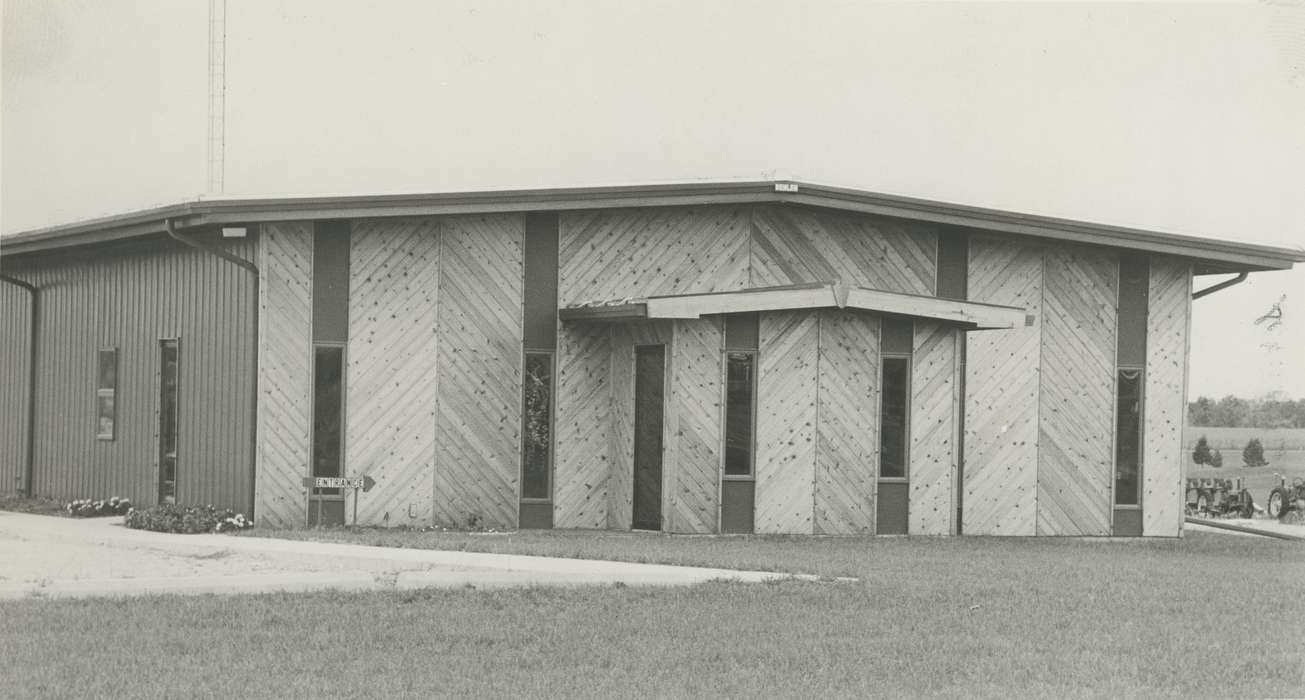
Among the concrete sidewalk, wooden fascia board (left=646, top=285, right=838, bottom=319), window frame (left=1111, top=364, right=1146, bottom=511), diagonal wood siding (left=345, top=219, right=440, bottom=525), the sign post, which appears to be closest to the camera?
the concrete sidewalk

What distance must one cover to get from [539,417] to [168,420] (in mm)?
4777

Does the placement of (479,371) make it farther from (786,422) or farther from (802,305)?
(802,305)

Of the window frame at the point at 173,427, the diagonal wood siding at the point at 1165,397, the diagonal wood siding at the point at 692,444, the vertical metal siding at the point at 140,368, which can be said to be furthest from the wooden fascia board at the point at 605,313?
the diagonal wood siding at the point at 1165,397

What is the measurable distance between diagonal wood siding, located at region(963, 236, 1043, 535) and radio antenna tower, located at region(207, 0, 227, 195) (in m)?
10.0

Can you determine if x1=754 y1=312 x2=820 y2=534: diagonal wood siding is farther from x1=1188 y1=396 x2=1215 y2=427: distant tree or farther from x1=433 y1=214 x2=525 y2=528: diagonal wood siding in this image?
x1=1188 y1=396 x2=1215 y2=427: distant tree

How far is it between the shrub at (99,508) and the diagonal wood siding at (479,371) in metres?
4.32

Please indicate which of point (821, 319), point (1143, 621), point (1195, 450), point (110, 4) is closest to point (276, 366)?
point (110, 4)

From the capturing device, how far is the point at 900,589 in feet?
39.7

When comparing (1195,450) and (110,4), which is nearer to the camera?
(110,4)

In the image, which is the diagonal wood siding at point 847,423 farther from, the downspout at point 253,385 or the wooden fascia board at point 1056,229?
the downspout at point 253,385

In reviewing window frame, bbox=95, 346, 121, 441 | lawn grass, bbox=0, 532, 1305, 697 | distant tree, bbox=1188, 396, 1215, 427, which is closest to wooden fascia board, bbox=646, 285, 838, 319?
lawn grass, bbox=0, 532, 1305, 697

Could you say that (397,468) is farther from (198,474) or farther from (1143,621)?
(1143,621)

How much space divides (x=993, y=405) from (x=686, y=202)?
4.90 m

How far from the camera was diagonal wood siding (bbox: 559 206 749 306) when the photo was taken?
18.2m
